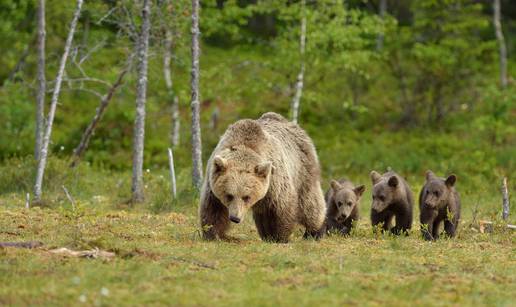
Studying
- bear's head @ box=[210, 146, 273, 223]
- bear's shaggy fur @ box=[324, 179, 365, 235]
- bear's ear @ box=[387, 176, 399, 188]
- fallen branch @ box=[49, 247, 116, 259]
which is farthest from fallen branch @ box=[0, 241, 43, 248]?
bear's ear @ box=[387, 176, 399, 188]

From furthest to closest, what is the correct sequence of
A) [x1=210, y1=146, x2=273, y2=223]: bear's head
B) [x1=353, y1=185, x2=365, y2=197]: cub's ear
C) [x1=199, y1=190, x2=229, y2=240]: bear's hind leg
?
[x1=353, y1=185, x2=365, y2=197]: cub's ear → [x1=199, y1=190, x2=229, y2=240]: bear's hind leg → [x1=210, y1=146, x2=273, y2=223]: bear's head

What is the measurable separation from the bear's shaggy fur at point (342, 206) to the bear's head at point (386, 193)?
40cm

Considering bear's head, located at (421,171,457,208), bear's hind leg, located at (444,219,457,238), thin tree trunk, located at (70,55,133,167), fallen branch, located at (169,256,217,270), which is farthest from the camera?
thin tree trunk, located at (70,55,133,167)

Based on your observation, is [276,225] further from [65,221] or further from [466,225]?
[466,225]

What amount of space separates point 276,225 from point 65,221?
3.56 meters

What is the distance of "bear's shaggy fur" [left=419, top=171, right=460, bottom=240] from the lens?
500 inches

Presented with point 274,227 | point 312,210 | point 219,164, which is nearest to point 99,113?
point 312,210

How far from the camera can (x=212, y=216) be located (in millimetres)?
10719

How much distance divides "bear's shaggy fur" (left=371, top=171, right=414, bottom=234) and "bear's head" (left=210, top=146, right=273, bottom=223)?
320 centimetres

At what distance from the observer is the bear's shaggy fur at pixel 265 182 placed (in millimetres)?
10070

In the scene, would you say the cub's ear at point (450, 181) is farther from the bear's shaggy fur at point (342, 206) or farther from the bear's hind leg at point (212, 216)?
the bear's hind leg at point (212, 216)

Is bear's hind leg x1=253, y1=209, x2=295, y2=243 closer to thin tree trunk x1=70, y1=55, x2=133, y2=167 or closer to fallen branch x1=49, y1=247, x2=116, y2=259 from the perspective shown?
fallen branch x1=49, y1=247, x2=116, y2=259

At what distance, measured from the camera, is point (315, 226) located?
1202cm

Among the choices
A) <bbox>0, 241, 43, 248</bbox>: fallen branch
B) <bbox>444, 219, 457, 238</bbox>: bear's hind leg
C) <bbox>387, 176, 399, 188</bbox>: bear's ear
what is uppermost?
<bbox>387, 176, 399, 188</bbox>: bear's ear
